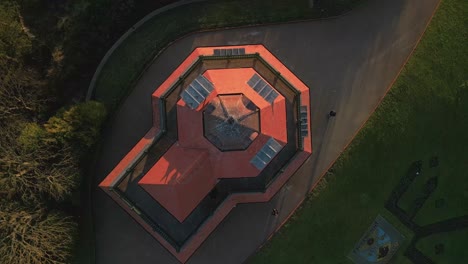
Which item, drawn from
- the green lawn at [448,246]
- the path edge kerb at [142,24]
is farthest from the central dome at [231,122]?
the green lawn at [448,246]

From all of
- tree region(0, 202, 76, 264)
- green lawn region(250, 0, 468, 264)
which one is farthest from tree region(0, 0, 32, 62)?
green lawn region(250, 0, 468, 264)

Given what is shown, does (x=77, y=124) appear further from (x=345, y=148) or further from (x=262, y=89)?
(x=345, y=148)

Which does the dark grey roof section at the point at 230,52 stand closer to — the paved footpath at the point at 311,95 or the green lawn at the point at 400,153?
the paved footpath at the point at 311,95

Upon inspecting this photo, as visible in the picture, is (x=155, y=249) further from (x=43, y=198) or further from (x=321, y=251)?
(x=321, y=251)

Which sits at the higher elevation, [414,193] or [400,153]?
[400,153]

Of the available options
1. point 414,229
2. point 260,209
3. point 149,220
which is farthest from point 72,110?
point 414,229

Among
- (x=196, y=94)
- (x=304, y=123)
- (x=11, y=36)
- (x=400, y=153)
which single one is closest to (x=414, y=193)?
(x=400, y=153)
